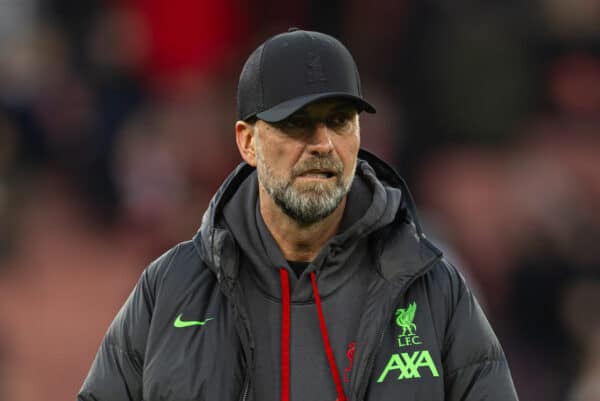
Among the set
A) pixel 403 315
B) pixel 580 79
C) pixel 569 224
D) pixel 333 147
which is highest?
pixel 333 147

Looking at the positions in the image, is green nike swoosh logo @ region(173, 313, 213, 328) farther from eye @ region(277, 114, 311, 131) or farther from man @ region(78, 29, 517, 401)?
eye @ region(277, 114, 311, 131)

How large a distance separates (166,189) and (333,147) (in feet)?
15.8

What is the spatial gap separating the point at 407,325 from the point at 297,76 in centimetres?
66

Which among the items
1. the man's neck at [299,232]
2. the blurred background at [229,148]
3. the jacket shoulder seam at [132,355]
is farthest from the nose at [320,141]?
the blurred background at [229,148]

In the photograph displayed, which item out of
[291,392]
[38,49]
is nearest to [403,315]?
[291,392]

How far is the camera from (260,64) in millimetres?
3174

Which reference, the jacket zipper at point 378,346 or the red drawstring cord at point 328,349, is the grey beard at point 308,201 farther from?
the jacket zipper at point 378,346

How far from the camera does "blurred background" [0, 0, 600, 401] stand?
24.7 ft

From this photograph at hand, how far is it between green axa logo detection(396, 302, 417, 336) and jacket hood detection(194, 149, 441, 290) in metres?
0.07

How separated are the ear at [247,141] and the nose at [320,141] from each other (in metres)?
0.25

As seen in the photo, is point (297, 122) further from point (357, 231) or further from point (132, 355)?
point (132, 355)

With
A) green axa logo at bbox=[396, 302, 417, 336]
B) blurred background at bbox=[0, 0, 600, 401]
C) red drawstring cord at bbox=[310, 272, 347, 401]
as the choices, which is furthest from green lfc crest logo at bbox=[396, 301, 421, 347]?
blurred background at bbox=[0, 0, 600, 401]

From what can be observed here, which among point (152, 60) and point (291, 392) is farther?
point (152, 60)

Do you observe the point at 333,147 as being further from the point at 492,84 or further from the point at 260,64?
the point at 492,84
